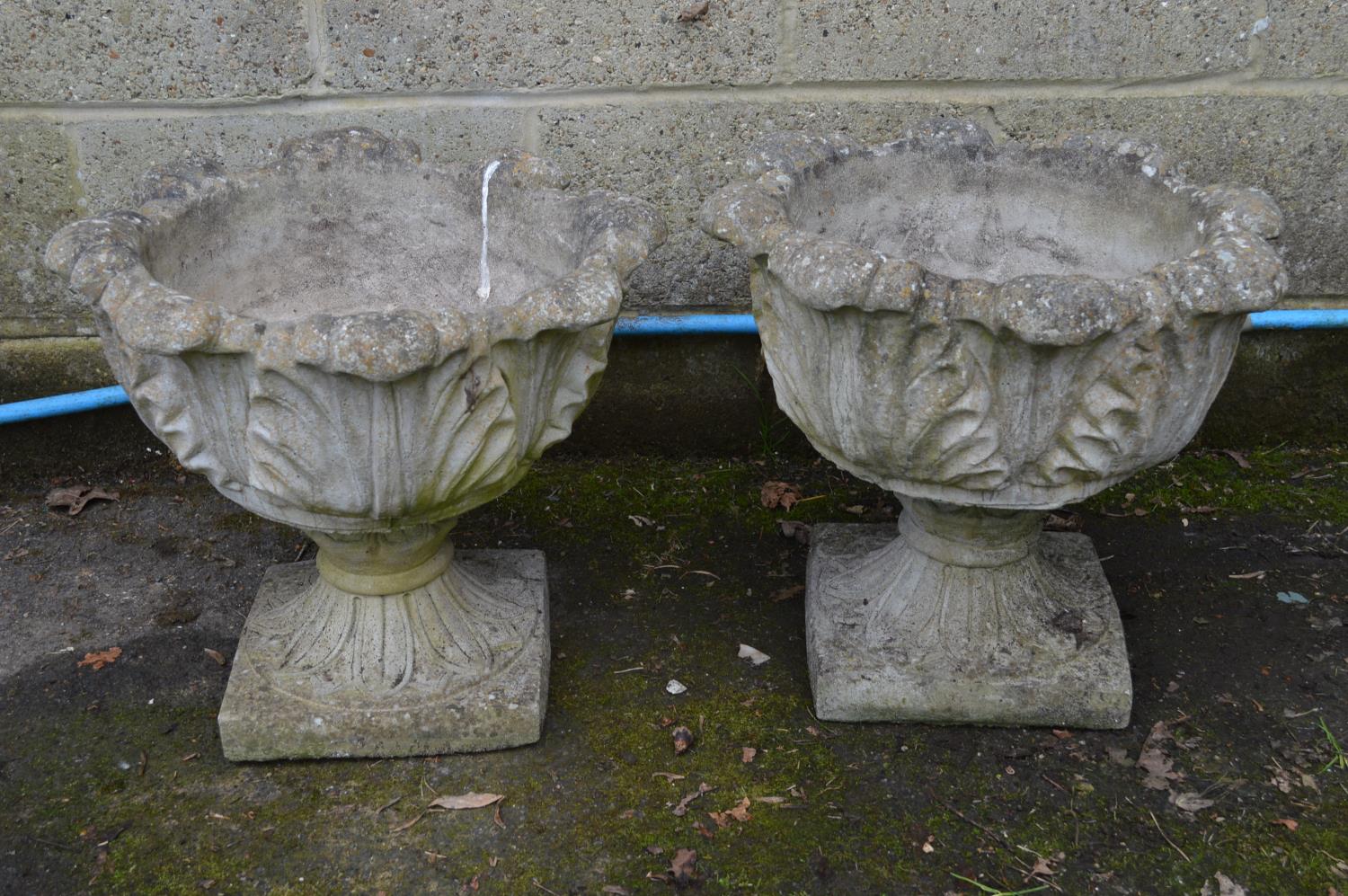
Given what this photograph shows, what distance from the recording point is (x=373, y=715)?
105 inches

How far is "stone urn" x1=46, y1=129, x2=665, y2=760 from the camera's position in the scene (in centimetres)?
219

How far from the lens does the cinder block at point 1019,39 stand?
321cm

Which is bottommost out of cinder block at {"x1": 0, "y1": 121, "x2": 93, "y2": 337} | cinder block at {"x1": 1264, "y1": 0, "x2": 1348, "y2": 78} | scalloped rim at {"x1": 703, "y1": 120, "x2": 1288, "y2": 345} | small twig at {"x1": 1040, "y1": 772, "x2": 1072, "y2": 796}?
small twig at {"x1": 1040, "y1": 772, "x2": 1072, "y2": 796}

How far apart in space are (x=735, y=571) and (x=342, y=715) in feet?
3.59

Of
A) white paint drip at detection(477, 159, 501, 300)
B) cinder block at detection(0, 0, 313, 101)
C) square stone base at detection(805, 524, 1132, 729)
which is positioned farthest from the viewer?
cinder block at detection(0, 0, 313, 101)

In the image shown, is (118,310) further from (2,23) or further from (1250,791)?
(1250,791)

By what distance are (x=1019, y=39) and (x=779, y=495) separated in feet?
4.43

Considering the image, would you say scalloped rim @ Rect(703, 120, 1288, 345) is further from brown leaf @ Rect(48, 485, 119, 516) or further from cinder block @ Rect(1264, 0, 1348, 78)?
brown leaf @ Rect(48, 485, 119, 516)

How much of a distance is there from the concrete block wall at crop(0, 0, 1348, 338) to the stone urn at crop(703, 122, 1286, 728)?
402 mm

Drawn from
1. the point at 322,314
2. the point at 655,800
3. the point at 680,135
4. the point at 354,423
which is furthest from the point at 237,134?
the point at 655,800

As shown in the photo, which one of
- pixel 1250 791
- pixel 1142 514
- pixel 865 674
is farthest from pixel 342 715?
pixel 1142 514

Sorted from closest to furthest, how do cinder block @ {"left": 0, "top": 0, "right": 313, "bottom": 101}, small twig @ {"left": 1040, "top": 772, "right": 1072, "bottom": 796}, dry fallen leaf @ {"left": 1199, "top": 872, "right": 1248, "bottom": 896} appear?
dry fallen leaf @ {"left": 1199, "top": 872, "right": 1248, "bottom": 896}, small twig @ {"left": 1040, "top": 772, "right": 1072, "bottom": 796}, cinder block @ {"left": 0, "top": 0, "right": 313, "bottom": 101}

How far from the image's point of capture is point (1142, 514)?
3539 mm

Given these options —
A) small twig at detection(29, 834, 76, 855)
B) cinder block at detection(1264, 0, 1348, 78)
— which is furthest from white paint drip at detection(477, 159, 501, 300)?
cinder block at detection(1264, 0, 1348, 78)
